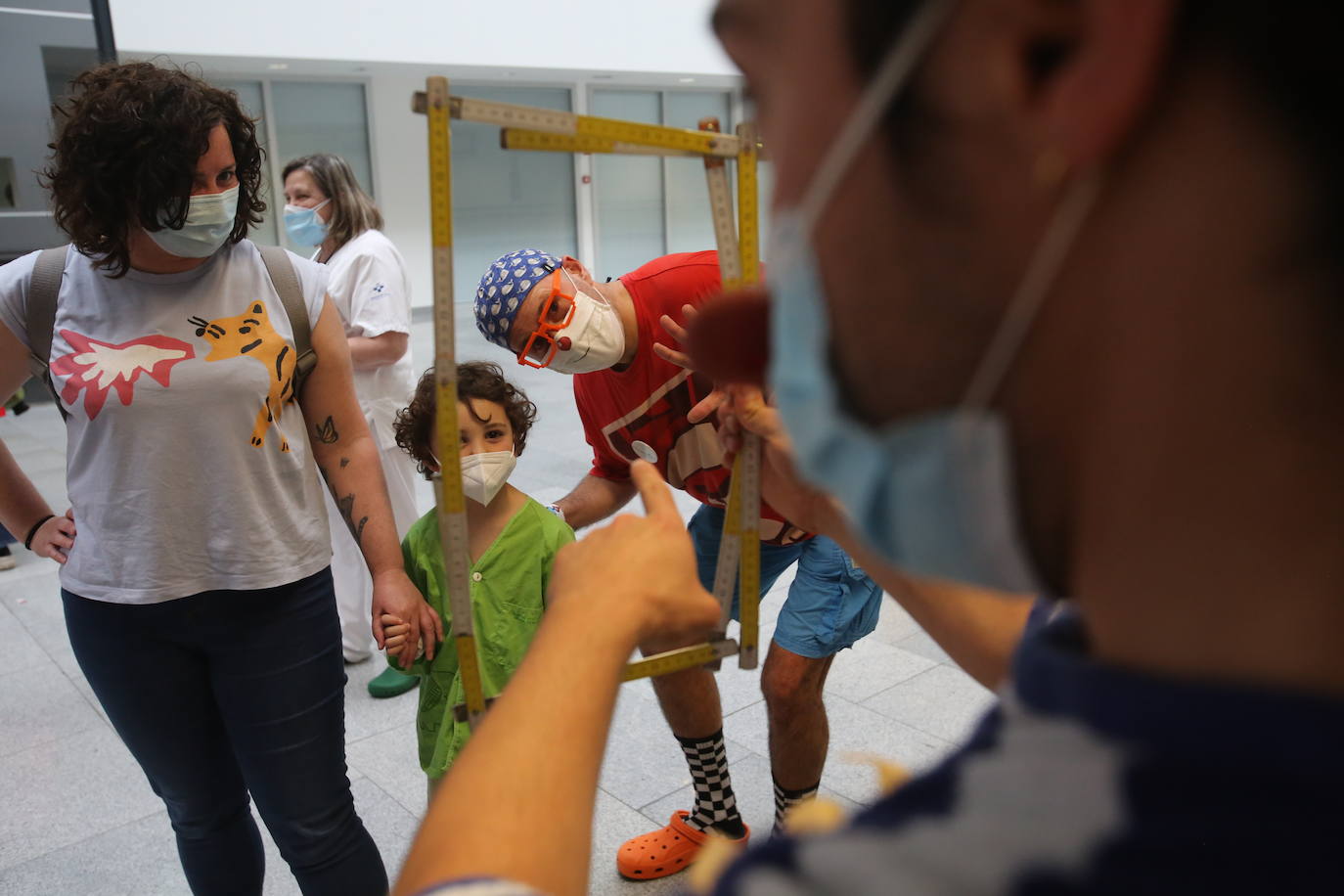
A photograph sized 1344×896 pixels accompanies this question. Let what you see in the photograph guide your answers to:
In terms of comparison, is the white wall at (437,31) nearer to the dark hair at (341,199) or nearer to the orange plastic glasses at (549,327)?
the dark hair at (341,199)

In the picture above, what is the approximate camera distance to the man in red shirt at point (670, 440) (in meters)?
2.32

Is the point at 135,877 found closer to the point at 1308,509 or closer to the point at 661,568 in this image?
the point at 661,568

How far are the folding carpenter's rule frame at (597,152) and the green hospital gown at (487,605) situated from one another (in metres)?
0.77

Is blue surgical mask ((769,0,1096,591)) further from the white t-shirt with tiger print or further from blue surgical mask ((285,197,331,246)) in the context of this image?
blue surgical mask ((285,197,331,246))

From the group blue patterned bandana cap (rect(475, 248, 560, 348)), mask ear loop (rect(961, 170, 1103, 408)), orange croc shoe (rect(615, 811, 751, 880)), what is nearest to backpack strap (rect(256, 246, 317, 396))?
blue patterned bandana cap (rect(475, 248, 560, 348))

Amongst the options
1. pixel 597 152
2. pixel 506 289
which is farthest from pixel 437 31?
pixel 597 152

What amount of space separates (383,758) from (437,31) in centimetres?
993

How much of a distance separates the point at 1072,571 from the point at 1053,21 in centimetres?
27

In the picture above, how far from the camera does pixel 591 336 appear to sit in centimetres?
231

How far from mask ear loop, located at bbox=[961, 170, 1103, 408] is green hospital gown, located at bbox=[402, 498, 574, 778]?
70.7 inches

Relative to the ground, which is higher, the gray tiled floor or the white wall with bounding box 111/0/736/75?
the white wall with bounding box 111/0/736/75

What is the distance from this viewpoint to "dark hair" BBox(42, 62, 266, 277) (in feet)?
5.74

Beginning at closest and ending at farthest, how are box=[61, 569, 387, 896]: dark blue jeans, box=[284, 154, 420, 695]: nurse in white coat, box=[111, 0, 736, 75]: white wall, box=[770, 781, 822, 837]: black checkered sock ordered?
box=[61, 569, 387, 896]: dark blue jeans → box=[770, 781, 822, 837]: black checkered sock → box=[284, 154, 420, 695]: nurse in white coat → box=[111, 0, 736, 75]: white wall

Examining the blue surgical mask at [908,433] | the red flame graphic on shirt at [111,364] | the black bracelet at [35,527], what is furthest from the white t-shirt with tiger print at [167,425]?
the blue surgical mask at [908,433]
